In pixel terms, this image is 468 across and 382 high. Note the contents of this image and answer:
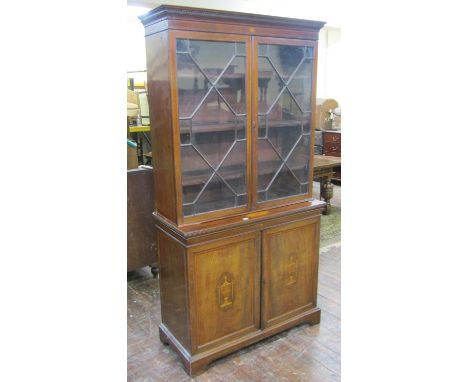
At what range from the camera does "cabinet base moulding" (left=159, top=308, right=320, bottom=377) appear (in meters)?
2.04

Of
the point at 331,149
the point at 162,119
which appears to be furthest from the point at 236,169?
the point at 331,149

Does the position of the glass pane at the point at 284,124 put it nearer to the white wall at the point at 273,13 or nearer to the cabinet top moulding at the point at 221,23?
the cabinet top moulding at the point at 221,23

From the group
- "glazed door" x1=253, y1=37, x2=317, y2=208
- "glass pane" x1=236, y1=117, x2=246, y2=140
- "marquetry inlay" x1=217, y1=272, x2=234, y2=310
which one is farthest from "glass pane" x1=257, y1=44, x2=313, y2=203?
"marquetry inlay" x1=217, y1=272, x2=234, y2=310

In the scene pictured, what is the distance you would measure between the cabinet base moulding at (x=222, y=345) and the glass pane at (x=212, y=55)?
144 cm

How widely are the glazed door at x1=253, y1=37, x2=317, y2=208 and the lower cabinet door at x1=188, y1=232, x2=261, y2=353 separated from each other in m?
0.32

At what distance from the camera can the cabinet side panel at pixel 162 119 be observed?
1832 mm

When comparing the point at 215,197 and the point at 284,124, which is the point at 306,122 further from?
the point at 215,197

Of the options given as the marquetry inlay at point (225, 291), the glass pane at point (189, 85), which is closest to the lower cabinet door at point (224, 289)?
the marquetry inlay at point (225, 291)

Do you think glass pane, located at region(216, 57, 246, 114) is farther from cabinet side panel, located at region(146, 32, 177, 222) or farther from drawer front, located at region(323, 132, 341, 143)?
drawer front, located at region(323, 132, 341, 143)

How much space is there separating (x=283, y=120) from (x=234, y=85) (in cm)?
40
